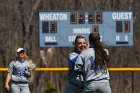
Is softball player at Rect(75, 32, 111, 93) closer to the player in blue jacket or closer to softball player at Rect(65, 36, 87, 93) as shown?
softball player at Rect(65, 36, 87, 93)

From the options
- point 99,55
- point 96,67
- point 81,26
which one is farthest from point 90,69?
point 81,26

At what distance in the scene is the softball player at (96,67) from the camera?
27.2 feet

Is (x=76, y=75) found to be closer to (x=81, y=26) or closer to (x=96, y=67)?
(x=96, y=67)

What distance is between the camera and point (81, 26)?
17156mm

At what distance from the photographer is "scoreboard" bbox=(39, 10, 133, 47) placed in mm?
17042

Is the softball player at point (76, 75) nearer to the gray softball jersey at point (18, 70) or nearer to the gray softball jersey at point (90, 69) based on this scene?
the gray softball jersey at point (90, 69)

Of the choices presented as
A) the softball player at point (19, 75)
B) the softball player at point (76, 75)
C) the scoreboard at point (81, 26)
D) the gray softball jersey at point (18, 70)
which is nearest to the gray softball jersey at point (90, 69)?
the softball player at point (76, 75)

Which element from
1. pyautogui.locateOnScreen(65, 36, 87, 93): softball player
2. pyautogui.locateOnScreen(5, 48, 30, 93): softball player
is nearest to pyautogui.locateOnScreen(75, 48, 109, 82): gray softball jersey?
pyautogui.locateOnScreen(65, 36, 87, 93): softball player

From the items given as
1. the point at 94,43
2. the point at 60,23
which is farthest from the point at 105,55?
the point at 60,23

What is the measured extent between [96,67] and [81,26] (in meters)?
8.87

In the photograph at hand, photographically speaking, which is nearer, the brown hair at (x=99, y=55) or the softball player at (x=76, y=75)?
the brown hair at (x=99, y=55)

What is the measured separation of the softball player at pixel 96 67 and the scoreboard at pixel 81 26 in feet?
28.2

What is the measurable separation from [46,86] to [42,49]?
1.16m

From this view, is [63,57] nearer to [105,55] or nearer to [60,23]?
[60,23]
